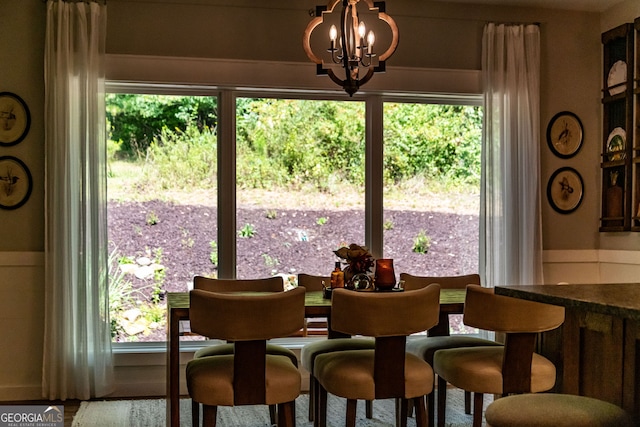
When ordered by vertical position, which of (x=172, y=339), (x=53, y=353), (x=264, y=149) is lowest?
(x=53, y=353)

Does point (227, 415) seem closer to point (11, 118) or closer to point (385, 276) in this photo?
point (385, 276)

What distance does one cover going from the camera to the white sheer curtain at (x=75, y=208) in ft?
14.4

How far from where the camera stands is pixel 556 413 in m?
1.82

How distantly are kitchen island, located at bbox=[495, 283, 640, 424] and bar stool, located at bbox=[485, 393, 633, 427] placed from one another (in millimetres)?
66

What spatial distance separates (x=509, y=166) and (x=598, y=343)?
3112 mm

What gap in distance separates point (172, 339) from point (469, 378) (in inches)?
52.8

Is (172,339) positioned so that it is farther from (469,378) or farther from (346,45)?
(346,45)

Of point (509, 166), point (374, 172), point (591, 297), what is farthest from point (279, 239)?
point (591, 297)

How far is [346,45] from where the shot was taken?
127 inches

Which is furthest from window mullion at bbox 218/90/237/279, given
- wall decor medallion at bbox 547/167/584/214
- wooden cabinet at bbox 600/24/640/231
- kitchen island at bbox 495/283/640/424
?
kitchen island at bbox 495/283/640/424

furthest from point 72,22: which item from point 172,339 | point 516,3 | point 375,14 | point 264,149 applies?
point 516,3
